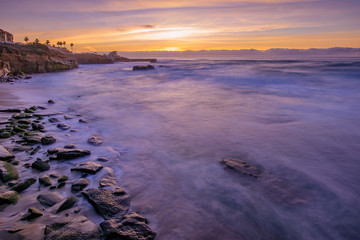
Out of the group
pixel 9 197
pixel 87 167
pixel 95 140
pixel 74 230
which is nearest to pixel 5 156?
pixel 9 197

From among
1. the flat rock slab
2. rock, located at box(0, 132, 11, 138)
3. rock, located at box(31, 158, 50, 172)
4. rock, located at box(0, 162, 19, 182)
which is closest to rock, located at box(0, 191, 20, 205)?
rock, located at box(0, 162, 19, 182)

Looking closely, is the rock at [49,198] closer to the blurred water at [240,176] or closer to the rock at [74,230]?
the rock at [74,230]

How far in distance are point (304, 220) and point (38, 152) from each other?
15.9 feet

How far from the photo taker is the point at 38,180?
317cm

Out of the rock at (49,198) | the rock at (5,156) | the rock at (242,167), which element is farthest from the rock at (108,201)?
the rock at (242,167)

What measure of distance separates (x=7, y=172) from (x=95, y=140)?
213cm

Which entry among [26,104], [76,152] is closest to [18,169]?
[76,152]

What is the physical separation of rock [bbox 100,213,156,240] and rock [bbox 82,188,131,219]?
0.65 feet

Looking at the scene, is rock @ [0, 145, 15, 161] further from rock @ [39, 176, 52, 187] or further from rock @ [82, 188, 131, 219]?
rock @ [82, 188, 131, 219]

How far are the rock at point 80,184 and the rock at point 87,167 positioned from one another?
0.29 meters

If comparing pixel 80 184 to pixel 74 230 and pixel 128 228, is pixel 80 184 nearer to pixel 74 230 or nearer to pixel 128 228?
pixel 74 230

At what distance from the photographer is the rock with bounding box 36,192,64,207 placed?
2648 mm

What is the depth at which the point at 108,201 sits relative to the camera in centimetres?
277

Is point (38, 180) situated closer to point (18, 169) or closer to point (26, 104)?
point (18, 169)
